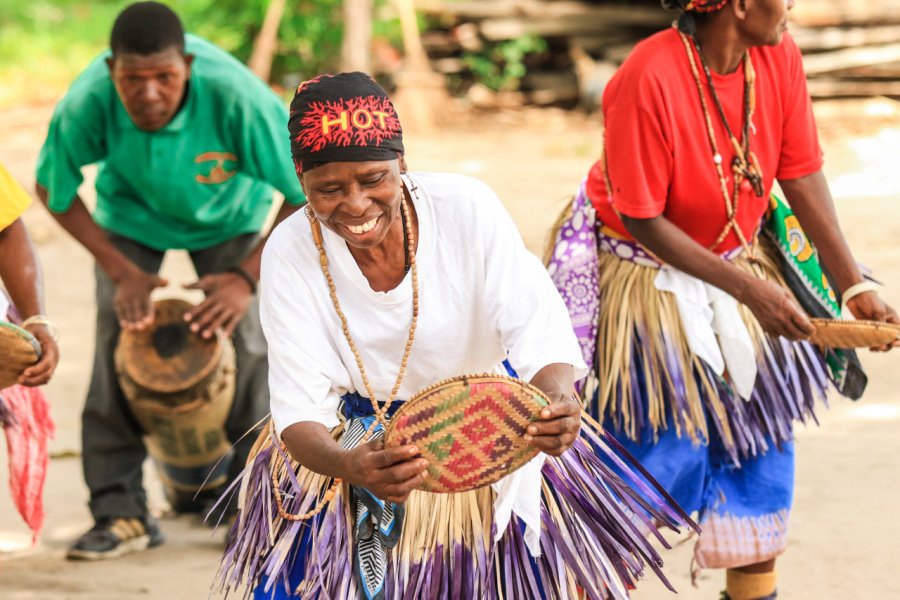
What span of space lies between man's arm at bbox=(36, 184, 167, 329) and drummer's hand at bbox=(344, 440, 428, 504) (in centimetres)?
208

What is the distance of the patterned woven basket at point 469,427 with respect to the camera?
7.30 ft

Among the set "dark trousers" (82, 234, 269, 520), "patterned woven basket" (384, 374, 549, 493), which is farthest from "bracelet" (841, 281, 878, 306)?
"dark trousers" (82, 234, 269, 520)

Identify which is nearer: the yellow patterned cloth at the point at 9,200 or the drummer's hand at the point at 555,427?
the drummer's hand at the point at 555,427

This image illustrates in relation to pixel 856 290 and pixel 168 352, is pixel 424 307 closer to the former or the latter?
pixel 856 290

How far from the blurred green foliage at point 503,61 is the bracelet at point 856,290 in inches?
375

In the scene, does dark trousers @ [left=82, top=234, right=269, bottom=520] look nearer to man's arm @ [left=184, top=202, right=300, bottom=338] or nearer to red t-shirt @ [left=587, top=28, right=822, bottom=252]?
man's arm @ [left=184, top=202, right=300, bottom=338]

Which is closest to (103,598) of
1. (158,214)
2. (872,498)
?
(158,214)

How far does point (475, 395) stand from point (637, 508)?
607 millimetres

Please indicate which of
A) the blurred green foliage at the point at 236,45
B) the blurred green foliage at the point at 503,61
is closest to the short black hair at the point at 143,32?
the blurred green foliage at the point at 236,45

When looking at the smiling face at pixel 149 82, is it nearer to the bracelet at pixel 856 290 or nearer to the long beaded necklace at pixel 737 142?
the long beaded necklace at pixel 737 142

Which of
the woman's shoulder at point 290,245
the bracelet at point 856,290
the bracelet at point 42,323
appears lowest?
the bracelet at point 856,290

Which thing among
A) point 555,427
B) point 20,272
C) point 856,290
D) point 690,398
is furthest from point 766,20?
point 20,272

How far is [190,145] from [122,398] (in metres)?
0.92

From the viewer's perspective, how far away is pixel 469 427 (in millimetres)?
2285
